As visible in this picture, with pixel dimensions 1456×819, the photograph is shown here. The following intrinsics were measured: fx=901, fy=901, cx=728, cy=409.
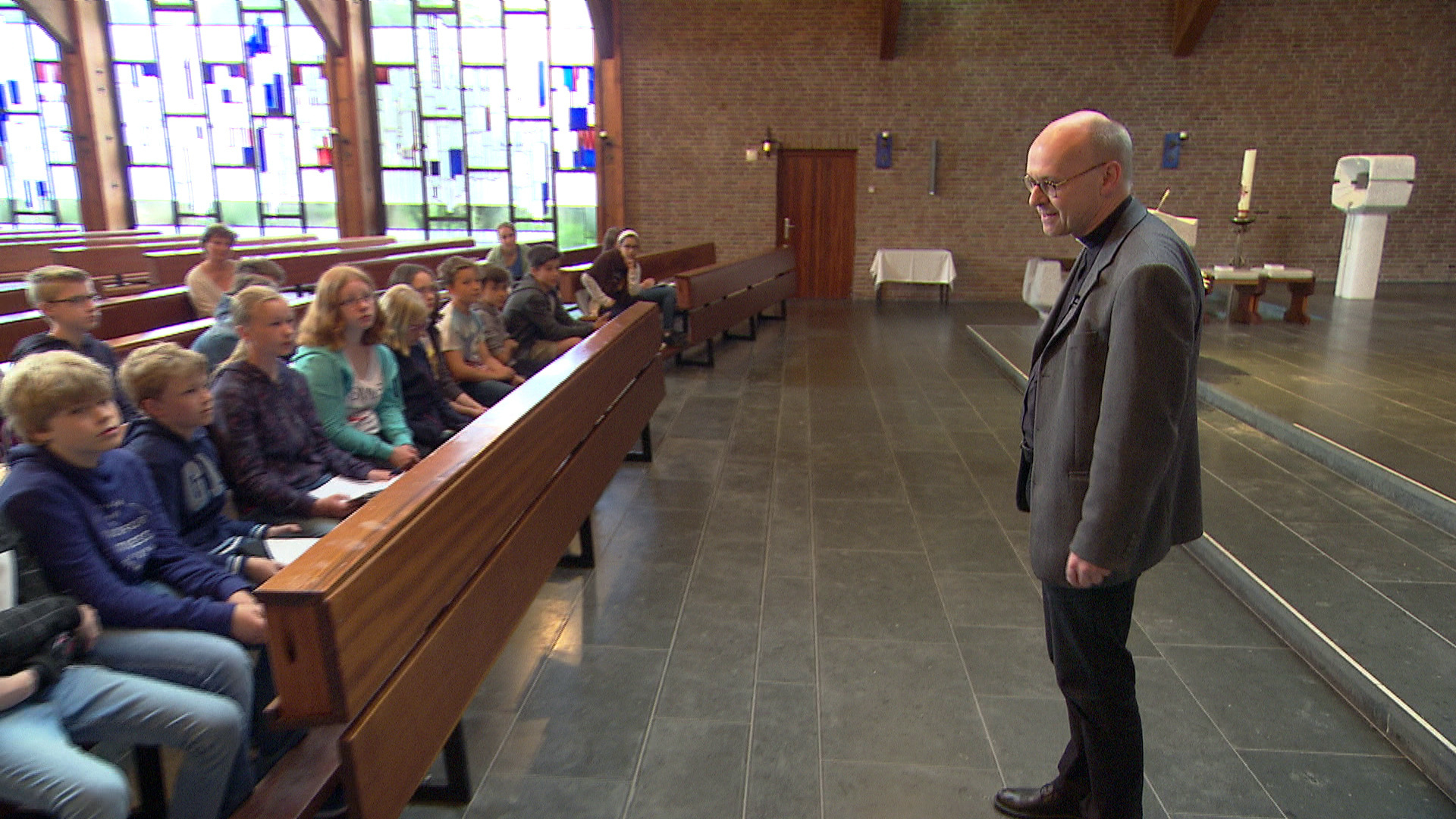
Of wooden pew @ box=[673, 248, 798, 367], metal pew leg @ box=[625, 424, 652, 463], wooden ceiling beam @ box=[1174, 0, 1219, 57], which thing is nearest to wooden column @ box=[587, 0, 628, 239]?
wooden pew @ box=[673, 248, 798, 367]

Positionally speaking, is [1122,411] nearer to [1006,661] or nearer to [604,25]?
[1006,661]

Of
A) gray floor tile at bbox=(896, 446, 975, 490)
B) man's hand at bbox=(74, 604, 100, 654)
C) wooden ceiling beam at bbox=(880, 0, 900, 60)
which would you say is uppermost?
wooden ceiling beam at bbox=(880, 0, 900, 60)

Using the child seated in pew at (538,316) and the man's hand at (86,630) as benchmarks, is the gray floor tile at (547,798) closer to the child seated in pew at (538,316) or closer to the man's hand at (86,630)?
the man's hand at (86,630)

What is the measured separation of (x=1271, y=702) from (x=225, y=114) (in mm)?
14505

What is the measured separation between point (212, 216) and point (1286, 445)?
1393cm

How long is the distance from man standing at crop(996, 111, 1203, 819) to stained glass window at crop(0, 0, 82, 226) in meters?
15.0

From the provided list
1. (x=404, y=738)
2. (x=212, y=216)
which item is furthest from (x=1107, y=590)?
(x=212, y=216)

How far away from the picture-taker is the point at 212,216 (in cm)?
1326

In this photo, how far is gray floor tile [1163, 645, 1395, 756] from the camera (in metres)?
2.16

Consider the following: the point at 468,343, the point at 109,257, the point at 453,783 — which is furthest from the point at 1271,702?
the point at 109,257

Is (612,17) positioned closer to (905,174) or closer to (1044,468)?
(905,174)

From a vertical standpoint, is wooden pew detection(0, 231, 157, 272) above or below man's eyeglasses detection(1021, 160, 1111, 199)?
below

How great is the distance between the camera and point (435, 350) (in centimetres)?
388

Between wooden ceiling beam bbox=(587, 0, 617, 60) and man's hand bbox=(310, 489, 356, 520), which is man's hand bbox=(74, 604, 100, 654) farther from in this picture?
wooden ceiling beam bbox=(587, 0, 617, 60)
